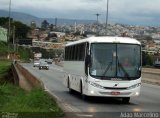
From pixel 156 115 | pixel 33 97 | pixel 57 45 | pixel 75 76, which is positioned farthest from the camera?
pixel 57 45

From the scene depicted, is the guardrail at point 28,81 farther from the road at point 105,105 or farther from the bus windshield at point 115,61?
the bus windshield at point 115,61

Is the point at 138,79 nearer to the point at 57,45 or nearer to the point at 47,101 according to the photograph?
the point at 47,101

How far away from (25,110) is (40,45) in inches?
6815

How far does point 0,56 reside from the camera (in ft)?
461

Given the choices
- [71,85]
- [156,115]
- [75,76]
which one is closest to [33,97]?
[156,115]

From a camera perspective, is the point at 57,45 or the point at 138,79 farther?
the point at 57,45

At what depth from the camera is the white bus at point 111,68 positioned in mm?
22922

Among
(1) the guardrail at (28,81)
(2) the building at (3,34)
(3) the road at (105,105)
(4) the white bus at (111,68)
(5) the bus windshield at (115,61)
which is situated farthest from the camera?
(2) the building at (3,34)

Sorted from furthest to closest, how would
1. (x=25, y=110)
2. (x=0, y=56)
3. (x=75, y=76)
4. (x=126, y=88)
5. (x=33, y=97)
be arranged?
(x=0, y=56), (x=75, y=76), (x=126, y=88), (x=33, y=97), (x=25, y=110)

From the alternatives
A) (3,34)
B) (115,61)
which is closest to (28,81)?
(115,61)

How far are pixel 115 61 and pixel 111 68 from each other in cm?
37

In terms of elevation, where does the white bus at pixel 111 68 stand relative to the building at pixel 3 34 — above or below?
below

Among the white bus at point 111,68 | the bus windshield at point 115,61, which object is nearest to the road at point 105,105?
the white bus at point 111,68

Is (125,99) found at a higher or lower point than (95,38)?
lower
